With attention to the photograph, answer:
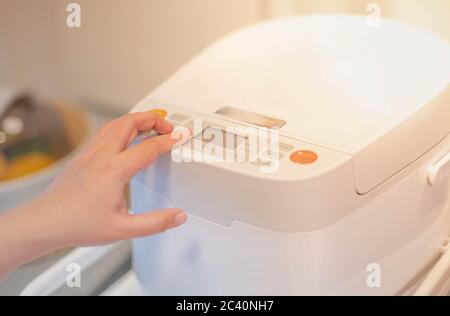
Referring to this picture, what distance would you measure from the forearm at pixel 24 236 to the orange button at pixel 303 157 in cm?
21

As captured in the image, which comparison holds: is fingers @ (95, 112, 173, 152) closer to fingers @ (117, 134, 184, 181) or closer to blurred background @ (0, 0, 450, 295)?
fingers @ (117, 134, 184, 181)

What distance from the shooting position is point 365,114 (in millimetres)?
519

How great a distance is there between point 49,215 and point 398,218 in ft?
1.00

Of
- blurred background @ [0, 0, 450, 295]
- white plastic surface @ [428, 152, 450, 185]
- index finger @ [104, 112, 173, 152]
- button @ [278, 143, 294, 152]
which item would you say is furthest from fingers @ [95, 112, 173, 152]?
blurred background @ [0, 0, 450, 295]

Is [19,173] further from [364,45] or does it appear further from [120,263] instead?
[364,45]

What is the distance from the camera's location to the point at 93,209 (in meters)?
0.47

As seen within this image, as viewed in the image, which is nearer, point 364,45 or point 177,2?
point 364,45

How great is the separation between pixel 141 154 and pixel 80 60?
26.8 inches

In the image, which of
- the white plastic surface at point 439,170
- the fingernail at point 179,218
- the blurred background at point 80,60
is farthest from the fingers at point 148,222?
the blurred background at point 80,60

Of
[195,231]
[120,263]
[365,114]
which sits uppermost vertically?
[365,114]

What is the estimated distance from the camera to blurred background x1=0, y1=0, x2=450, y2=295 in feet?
2.81

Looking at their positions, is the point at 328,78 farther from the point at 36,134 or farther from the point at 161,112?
the point at 36,134

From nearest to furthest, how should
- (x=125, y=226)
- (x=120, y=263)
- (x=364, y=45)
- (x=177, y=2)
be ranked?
(x=125, y=226)
(x=364, y=45)
(x=120, y=263)
(x=177, y=2)
